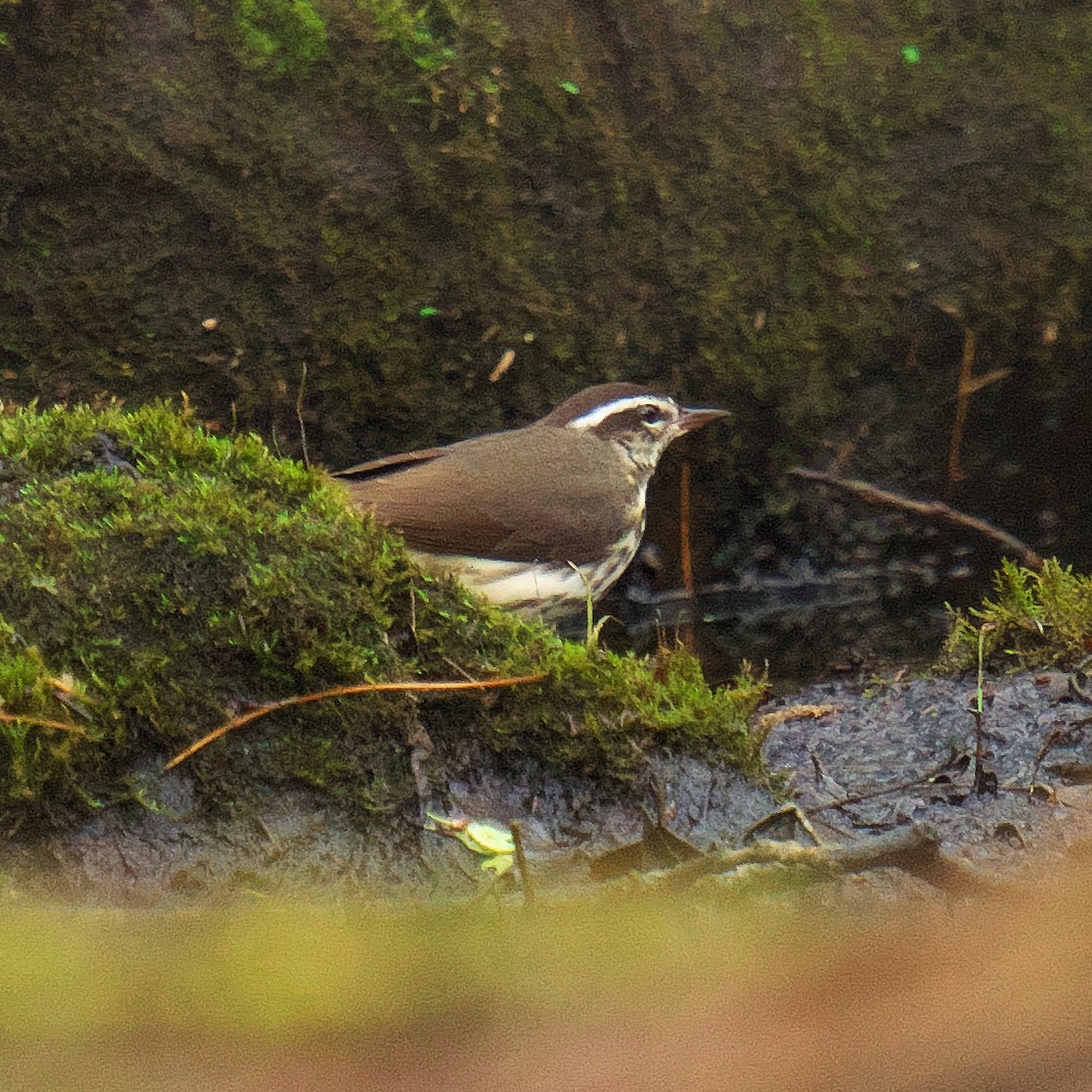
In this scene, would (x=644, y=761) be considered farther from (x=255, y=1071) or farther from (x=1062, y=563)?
(x=1062, y=563)

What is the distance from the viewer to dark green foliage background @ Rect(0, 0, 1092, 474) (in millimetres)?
5469

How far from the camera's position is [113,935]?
566 millimetres

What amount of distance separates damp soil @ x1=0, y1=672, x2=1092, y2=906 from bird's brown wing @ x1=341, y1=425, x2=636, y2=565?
144 centimetres

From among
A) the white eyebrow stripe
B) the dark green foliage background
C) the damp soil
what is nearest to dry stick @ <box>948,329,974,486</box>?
the dark green foliage background

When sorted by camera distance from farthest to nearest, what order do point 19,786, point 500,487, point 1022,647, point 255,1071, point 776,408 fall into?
point 776,408
point 500,487
point 1022,647
point 19,786
point 255,1071

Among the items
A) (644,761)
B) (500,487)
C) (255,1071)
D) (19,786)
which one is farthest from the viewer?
(500,487)

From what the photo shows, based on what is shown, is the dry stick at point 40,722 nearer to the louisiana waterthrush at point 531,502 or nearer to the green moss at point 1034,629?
the louisiana waterthrush at point 531,502

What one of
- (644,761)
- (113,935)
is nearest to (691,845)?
(644,761)

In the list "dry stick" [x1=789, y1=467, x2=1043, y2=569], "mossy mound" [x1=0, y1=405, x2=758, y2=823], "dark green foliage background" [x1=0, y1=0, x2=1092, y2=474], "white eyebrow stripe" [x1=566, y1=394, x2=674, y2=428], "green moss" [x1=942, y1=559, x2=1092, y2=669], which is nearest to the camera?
"mossy mound" [x1=0, y1=405, x2=758, y2=823]

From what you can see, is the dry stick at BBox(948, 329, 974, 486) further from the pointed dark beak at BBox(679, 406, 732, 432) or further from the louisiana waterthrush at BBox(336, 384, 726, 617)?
the louisiana waterthrush at BBox(336, 384, 726, 617)

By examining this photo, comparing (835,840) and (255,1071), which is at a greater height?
(255,1071)

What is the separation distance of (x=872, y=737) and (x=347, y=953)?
4.27 m

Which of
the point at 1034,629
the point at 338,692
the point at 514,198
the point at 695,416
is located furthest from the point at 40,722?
the point at 695,416

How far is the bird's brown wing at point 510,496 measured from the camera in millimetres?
5078
